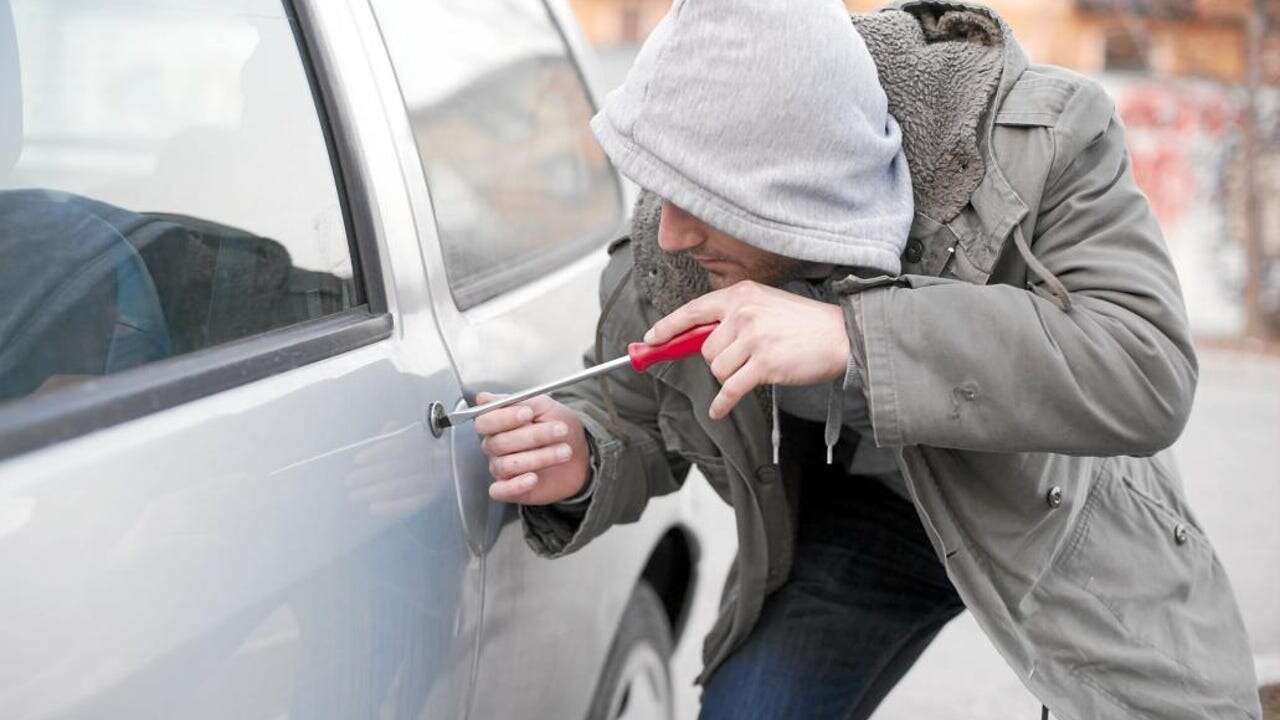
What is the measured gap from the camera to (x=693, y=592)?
3.11 metres

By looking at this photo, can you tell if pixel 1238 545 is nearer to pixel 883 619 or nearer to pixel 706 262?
pixel 883 619

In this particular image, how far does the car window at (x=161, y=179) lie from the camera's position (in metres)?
1.34

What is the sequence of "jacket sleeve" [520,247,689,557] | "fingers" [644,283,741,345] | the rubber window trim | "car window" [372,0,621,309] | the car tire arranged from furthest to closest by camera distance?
the car tire → "car window" [372,0,621,309] → "jacket sleeve" [520,247,689,557] → "fingers" [644,283,741,345] → the rubber window trim

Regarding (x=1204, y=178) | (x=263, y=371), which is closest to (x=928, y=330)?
(x=263, y=371)

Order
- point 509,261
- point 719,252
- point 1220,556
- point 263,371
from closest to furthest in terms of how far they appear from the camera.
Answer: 1. point 263,371
2. point 719,252
3. point 509,261
4. point 1220,556

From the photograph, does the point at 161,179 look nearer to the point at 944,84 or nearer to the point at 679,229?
the point at 679,229

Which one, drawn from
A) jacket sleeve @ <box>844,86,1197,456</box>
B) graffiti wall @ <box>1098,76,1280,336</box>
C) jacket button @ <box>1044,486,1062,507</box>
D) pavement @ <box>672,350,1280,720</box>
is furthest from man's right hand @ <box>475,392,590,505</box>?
graffiti wall @ <box>1098,76,1280,336</box>

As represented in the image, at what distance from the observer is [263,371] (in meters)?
1.38

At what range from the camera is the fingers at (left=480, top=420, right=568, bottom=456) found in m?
1.78

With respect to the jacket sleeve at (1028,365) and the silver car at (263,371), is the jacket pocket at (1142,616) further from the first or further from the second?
the silver car at (263,371)

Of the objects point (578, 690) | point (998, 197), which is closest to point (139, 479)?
point (998, 197)

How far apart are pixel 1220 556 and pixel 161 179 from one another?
14.9 feet

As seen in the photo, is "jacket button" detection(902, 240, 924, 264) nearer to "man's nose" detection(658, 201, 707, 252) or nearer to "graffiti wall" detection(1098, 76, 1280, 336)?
"man's nose" detection(658, 201, 707, 252)

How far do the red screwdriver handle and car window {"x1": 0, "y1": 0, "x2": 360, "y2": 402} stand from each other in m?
0.36
